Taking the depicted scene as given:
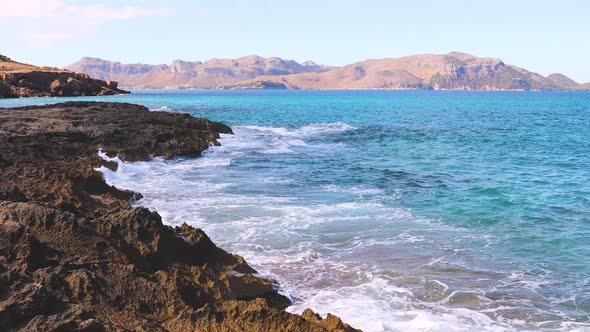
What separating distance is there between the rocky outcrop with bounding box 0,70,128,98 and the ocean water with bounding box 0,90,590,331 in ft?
202

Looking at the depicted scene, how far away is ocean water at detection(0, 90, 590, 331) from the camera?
32.7ft

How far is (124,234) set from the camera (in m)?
9.51

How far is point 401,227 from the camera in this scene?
50.9 ft

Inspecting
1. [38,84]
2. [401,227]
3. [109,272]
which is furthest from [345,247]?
[38,84]

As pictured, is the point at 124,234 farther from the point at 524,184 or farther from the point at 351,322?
the point at 524,184

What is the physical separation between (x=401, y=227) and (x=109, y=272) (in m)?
9.69

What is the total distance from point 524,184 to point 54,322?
2220 centimetres

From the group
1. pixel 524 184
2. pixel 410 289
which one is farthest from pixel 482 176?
pixel 410 289

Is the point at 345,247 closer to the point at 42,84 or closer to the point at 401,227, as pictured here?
the point at 401,227

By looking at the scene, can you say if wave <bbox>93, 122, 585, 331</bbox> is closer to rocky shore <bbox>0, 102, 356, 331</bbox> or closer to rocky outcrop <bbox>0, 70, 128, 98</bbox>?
rocky shore <bbox>0, 102, 356, 331</bbox>

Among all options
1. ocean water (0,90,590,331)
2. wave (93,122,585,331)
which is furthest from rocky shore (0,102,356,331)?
ocean water (0,90,590,331)

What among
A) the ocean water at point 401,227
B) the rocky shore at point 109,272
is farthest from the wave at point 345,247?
the rocky shore at point 109,272

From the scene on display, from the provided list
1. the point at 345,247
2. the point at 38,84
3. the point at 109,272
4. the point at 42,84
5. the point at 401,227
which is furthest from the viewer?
the point at 42,84

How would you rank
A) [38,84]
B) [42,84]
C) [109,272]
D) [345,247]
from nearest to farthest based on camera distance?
[109,272], [345,247], [38,84], [42,84]
